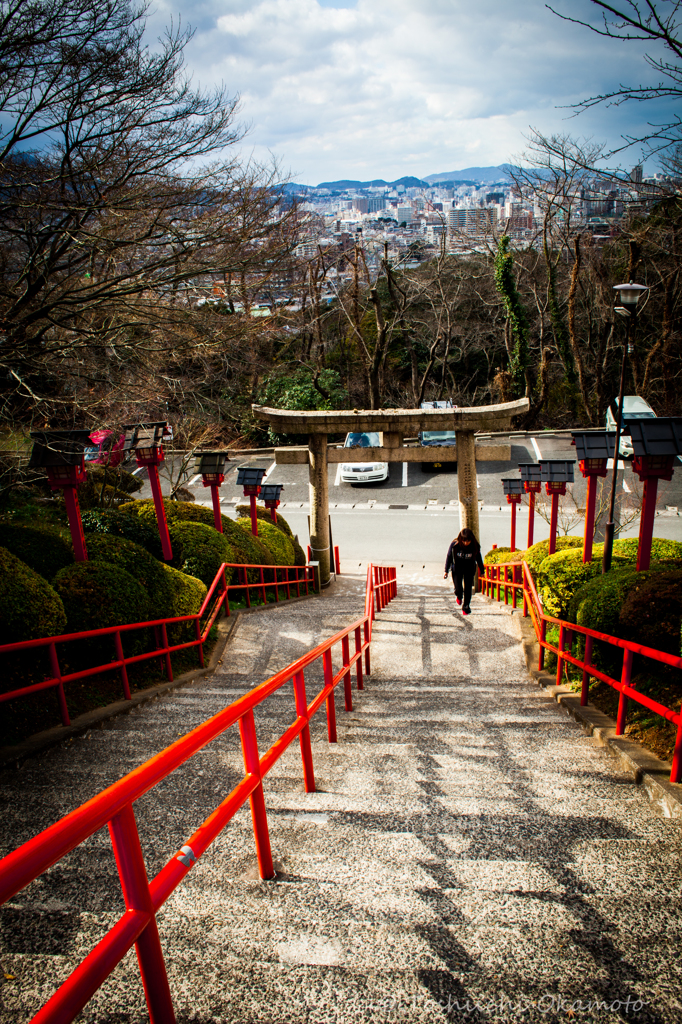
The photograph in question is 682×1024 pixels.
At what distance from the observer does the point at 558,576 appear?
23.9ft

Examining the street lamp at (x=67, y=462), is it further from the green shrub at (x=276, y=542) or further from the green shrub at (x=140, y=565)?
the green shrub at (x=276, y=542)

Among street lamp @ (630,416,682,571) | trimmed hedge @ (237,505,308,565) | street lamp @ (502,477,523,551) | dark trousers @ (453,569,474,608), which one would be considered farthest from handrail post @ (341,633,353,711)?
trimmed hedge @ (237,505,308,565)

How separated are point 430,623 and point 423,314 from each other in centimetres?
2517

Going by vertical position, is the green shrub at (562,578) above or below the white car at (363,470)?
below

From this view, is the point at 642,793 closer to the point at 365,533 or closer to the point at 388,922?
the point at 388,922

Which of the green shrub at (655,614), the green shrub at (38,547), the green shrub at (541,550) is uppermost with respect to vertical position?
the green shrub at (38,547)

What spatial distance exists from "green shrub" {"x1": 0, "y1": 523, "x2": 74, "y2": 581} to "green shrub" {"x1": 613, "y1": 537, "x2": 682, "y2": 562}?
6.99 meters

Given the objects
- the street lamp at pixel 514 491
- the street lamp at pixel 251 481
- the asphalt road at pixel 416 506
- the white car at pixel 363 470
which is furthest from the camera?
the white car at pixel 363 470

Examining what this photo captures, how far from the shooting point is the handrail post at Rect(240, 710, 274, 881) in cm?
237

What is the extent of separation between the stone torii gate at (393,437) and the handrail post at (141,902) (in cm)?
1162

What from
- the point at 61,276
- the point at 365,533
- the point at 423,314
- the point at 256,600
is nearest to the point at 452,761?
the point at 61,276

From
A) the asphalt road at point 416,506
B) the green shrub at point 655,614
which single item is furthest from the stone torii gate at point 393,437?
the green shrub at point 655,614

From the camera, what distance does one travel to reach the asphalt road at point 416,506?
18016mm

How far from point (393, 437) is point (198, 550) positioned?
5797mm
